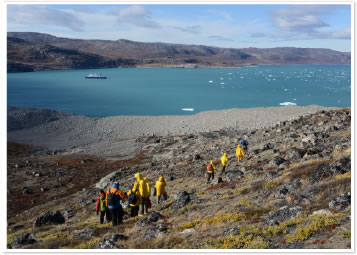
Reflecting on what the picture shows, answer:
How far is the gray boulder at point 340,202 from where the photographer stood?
969cm

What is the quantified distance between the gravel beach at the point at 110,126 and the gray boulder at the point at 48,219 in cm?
2784

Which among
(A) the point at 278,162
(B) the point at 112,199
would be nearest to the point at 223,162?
(A) the point at 278,162

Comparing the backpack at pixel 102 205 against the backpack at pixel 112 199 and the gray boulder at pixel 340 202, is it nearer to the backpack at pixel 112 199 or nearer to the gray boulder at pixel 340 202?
the backpack at pixel 112 199

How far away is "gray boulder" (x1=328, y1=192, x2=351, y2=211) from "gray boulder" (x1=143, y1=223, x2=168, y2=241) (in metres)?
5.87

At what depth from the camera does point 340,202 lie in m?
9.82

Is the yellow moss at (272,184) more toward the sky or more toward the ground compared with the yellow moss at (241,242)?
more toward the sky

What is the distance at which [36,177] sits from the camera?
93.5 ft

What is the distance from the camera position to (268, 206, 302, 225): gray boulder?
974 cm

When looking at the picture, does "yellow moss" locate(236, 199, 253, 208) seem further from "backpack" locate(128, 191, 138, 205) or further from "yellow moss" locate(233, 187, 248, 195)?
"backpack" locate(128, 191, 138, 205)

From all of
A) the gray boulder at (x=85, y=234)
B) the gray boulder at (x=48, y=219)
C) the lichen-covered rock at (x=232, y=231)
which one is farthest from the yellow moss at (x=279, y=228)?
the gray boulder at (x=48, y=219)

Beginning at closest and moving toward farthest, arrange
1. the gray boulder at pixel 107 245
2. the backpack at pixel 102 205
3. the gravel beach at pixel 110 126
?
the gray boulder at pixel 107 245 → the backpack at pixel 102 205 → the gravel beach at pixel 110 126

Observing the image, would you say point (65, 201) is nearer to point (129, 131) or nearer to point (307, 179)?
point (307, 179)
